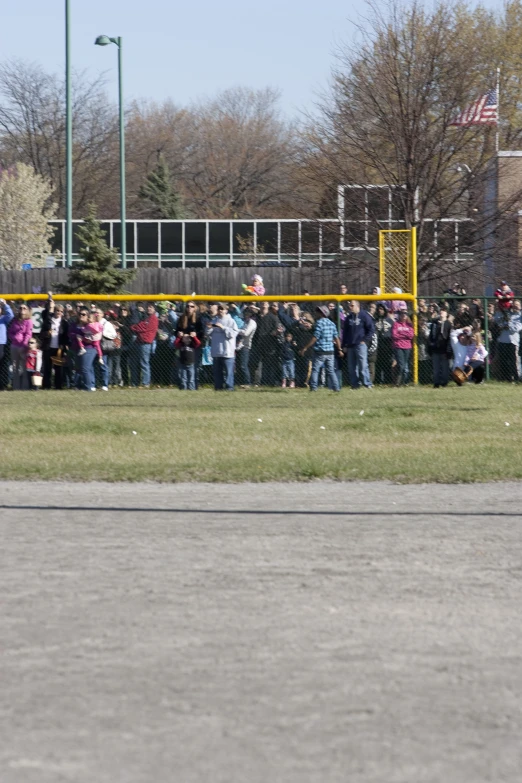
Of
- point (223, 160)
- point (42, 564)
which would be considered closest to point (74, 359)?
point (42, 564)

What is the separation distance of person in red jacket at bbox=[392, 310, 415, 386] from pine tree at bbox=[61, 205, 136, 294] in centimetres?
1665

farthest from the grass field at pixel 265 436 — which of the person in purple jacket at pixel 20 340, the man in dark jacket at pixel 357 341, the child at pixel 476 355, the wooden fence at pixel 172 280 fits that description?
the wooden fence at pixel 172 280

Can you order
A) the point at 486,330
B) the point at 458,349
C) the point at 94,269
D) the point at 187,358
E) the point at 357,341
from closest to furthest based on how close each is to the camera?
the point at 357,341
the point at 458,349
the point at 187,358
the point at 486,330
the point at 94,269

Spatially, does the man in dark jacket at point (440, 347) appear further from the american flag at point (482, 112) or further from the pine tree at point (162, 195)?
the pine tree at point (162, 195)

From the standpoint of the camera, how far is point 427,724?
438 centimetres

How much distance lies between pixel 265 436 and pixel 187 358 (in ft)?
30.8

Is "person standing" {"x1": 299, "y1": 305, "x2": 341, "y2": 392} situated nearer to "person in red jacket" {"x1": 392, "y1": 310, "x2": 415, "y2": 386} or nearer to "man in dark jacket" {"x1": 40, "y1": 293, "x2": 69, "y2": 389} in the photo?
"person in red jacket" {"x1": 392, "y1": 310, "x2": 415, "y2": 386}

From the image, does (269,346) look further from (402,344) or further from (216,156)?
(216,156)

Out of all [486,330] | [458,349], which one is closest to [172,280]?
[486,330]

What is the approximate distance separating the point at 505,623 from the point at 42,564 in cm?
291

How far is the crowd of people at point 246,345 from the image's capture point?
2442cm

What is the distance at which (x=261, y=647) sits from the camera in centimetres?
543

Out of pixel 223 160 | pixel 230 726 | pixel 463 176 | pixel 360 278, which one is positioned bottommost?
pixel 230 726

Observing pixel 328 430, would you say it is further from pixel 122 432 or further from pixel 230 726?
pixel 230 726
